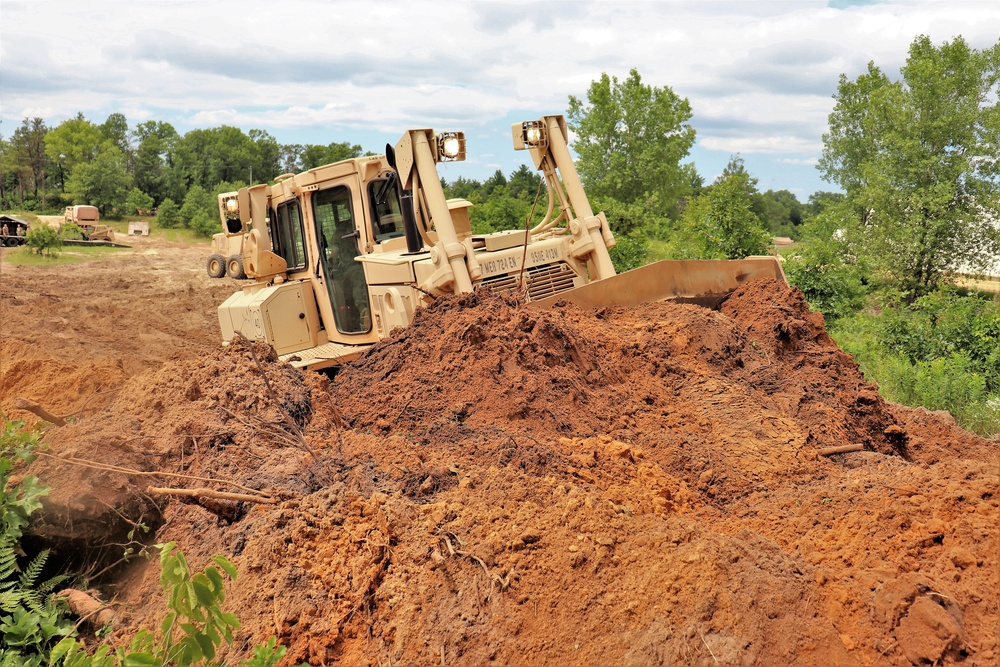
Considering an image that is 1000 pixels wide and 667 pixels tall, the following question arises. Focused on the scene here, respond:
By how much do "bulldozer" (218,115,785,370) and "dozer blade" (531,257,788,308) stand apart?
11 millimetres

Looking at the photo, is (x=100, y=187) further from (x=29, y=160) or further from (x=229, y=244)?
(x=229, y=244)

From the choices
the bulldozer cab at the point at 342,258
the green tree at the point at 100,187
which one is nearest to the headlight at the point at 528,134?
the bulldozer cab at the point at 342,258

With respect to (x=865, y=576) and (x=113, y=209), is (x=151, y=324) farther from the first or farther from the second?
(x=113, y=209)

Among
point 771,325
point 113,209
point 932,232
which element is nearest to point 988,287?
point 932,232

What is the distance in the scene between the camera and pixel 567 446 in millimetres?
4656

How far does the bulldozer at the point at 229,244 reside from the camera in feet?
32.7

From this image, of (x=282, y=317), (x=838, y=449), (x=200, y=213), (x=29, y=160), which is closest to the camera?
(x=838, y=449)

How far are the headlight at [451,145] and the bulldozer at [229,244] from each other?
341cm

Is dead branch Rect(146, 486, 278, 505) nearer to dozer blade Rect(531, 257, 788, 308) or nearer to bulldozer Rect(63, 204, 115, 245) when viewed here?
dozer blade Rect(531, 257, 788, 308)

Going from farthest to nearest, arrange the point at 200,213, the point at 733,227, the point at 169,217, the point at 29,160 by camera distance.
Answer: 1. the point at 29,160
2. the point at 169,217
3. the point at 200,213
4. the point at 733,227

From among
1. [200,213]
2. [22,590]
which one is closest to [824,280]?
[22,590]

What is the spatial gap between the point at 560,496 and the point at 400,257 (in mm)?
4224

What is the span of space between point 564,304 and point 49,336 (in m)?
12.1

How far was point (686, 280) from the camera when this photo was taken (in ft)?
24.9
